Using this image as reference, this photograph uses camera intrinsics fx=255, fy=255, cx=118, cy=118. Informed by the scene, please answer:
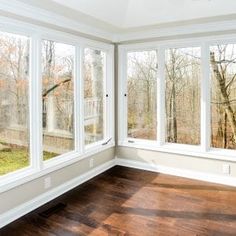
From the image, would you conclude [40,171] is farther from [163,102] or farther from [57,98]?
[163,102]

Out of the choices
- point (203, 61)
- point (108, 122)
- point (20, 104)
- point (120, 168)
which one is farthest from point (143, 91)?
point (20, 104)

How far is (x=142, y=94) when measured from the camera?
455 centimetres

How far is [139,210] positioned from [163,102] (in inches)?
76.4

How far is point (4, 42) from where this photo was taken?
2801 mm

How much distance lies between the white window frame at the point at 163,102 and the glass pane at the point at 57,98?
1165mm

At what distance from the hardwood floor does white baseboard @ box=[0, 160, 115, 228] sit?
0.25ft

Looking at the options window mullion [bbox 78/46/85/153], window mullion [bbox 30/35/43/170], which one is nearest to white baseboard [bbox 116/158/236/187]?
window mullion [bbox 78/46/85/153]

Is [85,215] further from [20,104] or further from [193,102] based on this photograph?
[193,102]

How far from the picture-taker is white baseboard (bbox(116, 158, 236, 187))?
3.81 metres

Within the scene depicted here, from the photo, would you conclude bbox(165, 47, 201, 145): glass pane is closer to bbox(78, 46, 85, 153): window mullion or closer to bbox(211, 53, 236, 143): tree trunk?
bbox(211, 53, 236, 143): tree trunk

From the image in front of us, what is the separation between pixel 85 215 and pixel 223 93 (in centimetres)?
266

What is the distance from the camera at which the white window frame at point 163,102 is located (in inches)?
152

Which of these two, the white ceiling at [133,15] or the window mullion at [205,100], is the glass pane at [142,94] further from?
the window mullion at [205,100]

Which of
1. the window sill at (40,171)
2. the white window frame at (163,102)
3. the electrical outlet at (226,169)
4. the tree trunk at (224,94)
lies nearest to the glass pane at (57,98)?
the window sill at (40,171)
